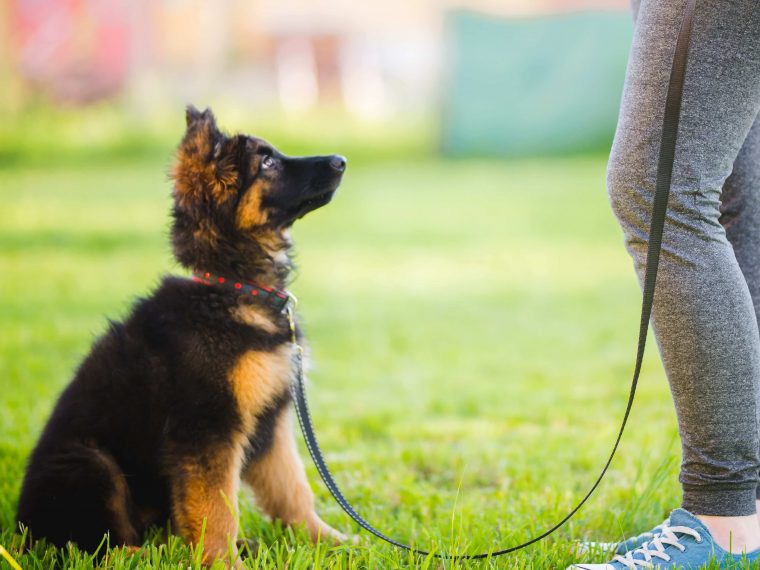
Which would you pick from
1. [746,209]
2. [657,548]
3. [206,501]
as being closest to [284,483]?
[206,501]

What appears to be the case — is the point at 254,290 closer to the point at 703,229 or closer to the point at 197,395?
→ the point at 197,395

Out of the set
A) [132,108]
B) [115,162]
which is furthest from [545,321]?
[132,108]

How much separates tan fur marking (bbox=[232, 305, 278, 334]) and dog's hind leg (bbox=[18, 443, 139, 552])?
1.85 ft

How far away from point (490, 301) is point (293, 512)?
14.7ft

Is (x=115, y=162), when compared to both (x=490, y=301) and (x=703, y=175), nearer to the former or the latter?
(x=490, y=301)

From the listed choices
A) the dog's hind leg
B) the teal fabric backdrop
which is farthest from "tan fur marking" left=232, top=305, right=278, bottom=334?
the teal fabric backdrop

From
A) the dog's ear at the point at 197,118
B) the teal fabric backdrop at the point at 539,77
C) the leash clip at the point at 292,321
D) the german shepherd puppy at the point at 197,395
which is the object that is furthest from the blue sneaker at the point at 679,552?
the teal fabric backdrop at the point at 539,77

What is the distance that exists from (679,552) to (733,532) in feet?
0.47

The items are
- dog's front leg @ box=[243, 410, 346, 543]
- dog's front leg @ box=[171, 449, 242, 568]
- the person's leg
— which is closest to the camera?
the person's leg

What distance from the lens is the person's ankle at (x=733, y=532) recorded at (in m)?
2.17

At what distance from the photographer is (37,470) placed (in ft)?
8.29

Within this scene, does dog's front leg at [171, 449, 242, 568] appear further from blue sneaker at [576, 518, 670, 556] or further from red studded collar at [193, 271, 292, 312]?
blue sneaker at [576, 518, 670, 556]

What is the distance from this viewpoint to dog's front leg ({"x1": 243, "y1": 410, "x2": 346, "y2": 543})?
279 cm

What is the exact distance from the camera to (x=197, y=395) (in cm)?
250
